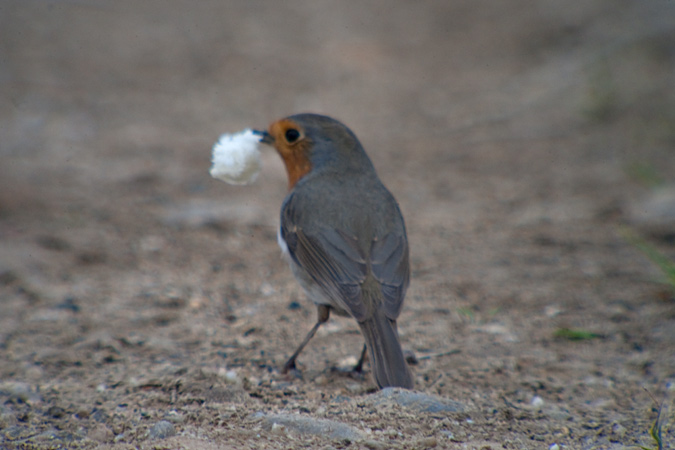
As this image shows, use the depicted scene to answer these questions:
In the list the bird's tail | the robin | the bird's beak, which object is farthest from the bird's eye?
the bird's tail

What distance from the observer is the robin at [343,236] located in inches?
148

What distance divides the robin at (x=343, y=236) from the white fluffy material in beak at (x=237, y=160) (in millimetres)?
191

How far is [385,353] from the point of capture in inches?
142

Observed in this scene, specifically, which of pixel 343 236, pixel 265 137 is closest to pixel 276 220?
pixel 265 137

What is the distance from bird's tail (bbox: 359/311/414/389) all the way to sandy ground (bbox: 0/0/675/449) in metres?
0.20

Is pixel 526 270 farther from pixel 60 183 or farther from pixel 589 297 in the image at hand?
pixel 60 183

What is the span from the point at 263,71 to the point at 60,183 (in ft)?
14.5

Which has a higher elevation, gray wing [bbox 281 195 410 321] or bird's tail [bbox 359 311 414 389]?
gray wing [bbox 281 195 410 321]

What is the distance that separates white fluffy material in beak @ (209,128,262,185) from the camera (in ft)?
15.1

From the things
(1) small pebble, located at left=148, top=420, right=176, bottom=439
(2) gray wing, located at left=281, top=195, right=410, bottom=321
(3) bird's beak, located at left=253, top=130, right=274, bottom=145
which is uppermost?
(3) bird's beak, located at left=253, top=130, right=274, bottom=145

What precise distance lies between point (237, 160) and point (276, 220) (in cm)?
201

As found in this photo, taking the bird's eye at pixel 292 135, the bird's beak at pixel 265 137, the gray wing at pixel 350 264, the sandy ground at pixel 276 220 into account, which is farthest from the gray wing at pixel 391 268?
the bird's beak at pixel 265 137

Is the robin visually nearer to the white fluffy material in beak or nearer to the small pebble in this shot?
the white fluffy material in beak

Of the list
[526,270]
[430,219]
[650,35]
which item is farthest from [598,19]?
[526,270]
